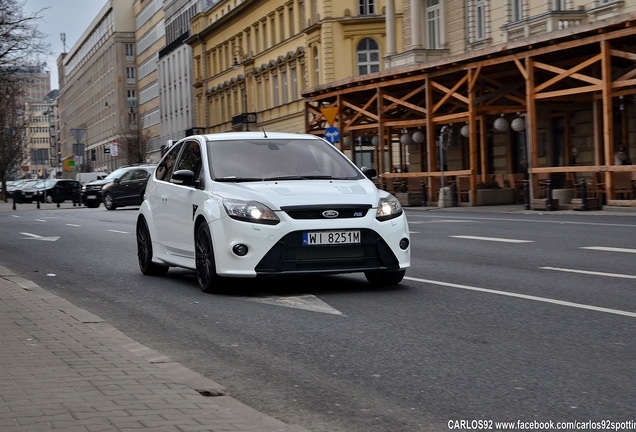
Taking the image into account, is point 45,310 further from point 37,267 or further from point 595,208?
point 595,208

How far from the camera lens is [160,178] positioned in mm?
13336

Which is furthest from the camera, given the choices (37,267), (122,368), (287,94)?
(287,94)

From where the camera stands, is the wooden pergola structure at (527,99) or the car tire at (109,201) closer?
the wooden pergola structure at (527,99)

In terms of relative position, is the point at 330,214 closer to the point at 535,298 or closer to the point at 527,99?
the point at 535,298

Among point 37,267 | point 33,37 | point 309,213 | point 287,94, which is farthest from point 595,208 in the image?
point 287,94

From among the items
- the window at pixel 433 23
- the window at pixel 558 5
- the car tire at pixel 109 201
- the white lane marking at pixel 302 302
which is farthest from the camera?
the window at pixel 433 23

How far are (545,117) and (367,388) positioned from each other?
34316mm

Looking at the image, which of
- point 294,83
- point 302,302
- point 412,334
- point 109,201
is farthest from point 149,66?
point 412,334

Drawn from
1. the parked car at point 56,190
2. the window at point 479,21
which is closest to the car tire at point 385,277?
the window at point 479,21

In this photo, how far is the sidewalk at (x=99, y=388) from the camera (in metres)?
5.28

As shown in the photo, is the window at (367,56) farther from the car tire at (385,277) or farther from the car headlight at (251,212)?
the car headlight at (251,212)

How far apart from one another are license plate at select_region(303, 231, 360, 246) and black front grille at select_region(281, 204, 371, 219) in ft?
0.47

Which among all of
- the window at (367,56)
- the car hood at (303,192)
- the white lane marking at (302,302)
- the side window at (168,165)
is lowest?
the white lane marking at (302,302)

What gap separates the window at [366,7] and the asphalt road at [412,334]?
5089 centimetres
